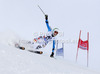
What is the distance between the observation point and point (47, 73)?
14.8ft

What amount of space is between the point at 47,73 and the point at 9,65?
38.8 inches

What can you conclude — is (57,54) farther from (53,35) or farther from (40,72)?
(40,72)

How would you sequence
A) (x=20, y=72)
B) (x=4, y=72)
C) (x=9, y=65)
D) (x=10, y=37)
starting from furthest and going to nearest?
(x=10, y=37) → (x=9, y=65) → (x=20, y=72) → (x=4, y=72)

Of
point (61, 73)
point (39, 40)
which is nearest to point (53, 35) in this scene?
point (39, 40)

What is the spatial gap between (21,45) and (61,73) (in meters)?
6.96

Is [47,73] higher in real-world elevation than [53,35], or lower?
lower

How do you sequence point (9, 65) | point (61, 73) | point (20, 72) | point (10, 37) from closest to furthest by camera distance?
point (20, 72)
point (9, 65)
point (61, 73)
point (10, 37)

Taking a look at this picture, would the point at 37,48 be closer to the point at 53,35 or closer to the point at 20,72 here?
the point at 53,35

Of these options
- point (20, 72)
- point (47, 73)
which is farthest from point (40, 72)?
point (20, 72)

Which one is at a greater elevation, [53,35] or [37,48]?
[53,35]

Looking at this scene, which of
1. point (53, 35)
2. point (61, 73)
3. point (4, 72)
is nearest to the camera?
point (4, 72)

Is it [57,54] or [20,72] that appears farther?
[57,54]

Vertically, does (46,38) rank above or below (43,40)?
above

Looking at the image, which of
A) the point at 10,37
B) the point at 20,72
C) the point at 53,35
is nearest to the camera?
the point at 20,72
